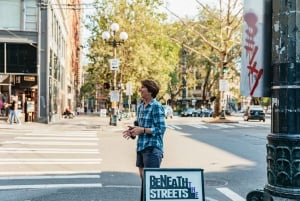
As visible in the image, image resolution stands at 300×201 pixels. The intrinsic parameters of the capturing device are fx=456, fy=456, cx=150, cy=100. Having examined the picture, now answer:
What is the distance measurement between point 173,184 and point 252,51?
1.76m

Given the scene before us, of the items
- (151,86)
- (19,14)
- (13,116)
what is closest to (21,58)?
(19,14)

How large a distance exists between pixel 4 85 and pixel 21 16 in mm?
4593

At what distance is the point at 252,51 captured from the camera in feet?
9.68

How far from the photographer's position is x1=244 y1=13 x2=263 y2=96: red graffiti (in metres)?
2.94

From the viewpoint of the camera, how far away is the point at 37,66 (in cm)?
2948

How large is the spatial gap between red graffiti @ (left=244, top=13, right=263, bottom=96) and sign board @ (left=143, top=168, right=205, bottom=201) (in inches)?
61.2

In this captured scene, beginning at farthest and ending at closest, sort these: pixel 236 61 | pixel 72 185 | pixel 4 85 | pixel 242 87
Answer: pixel 236 61, pixel 4 85, pixel 72 185, pixel 242 87

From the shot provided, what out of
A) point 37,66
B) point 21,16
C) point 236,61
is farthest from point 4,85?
point 236,61

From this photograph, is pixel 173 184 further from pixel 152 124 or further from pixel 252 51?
pixel 252 51

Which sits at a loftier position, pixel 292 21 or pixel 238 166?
pixel 292 21

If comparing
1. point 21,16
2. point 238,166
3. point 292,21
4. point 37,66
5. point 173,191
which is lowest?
point 238,166

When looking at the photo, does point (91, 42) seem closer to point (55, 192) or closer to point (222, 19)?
point (222, 19)

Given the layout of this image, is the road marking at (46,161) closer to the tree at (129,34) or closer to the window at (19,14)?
the window at (19,14)

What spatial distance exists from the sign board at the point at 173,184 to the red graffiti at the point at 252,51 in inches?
61.2
